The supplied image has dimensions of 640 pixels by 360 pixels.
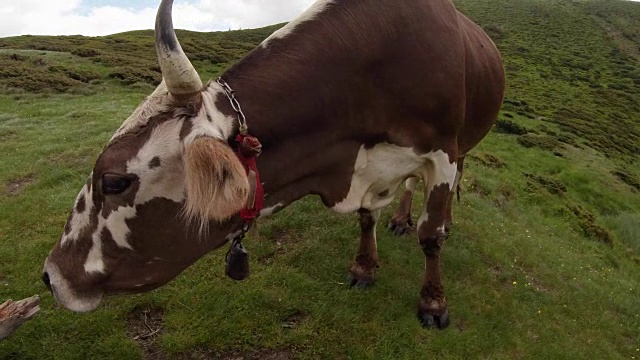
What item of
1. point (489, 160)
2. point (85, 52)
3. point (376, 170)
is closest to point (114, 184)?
point (376, 170)

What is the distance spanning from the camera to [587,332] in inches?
260

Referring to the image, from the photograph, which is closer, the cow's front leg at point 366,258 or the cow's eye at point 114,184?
the cow's eye at point 114,184

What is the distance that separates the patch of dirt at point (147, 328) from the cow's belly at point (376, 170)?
2192mm

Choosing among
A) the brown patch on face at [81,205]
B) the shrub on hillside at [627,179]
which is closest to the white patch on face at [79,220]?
the brown patch on face at [81,205]

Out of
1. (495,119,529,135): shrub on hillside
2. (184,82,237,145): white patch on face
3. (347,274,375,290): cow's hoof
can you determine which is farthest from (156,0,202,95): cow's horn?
(495,119,529,135): shrub on hillside

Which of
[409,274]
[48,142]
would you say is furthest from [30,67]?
[409,274]

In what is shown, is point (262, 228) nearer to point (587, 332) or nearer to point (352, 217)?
point (352, 217)

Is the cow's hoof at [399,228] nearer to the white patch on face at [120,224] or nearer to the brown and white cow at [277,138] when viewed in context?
the brown and white cow at [277,138]

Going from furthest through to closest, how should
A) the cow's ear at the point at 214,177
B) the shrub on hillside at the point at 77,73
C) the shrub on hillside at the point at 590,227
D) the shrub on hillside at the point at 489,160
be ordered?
the shrub on hillside at the point at 77,73 → the shrub on hillside at the point at 489,160 → the shrub on hillside at the point at 590,227 → the cow's ear at the point at 214,177

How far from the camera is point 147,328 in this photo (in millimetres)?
5168

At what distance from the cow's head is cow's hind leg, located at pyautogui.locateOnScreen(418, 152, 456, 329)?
7.40 feet

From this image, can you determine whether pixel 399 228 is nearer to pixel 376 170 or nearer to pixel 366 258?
pixel 366 258

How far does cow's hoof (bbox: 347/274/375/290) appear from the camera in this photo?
601 cm

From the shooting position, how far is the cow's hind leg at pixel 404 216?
25.0 feet
